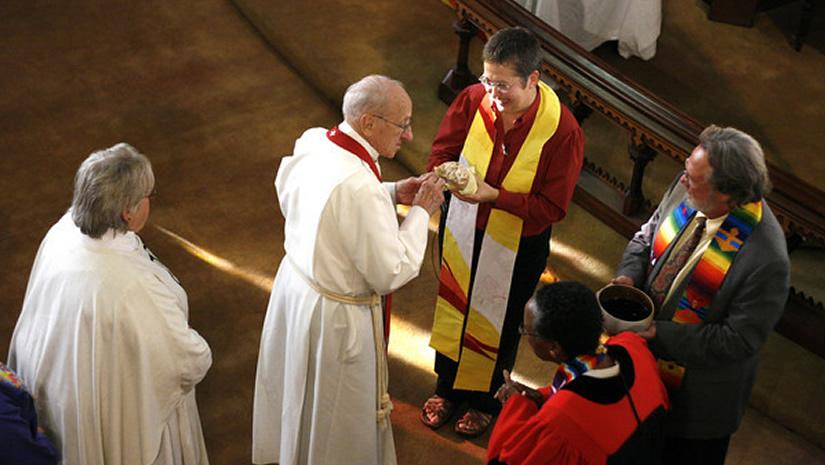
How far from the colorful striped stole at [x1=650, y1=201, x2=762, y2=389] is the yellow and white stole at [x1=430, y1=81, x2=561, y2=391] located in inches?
24.2

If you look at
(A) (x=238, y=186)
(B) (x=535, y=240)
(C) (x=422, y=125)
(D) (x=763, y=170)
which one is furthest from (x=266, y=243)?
(D) (x=763, y=170)

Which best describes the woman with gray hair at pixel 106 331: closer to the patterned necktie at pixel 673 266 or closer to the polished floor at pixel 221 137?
the polished floor at pixel 221 137

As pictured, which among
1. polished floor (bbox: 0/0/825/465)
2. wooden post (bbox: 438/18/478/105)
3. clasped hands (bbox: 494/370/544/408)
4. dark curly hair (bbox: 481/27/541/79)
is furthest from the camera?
wooden post (bbox: 438/18/478/105)

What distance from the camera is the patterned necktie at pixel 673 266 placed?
3496mm

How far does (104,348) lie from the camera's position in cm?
358

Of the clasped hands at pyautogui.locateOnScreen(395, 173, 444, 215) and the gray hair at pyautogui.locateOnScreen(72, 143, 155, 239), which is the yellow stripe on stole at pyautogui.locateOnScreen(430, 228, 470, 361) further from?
the gray hair at pyautogui.locateOnScreen(72, 143, 155, 239)

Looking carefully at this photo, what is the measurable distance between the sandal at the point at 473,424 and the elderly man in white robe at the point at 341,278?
0.45 meters

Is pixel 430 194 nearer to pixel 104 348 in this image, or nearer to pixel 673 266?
pixel 673 266

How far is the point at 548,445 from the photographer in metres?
3.02

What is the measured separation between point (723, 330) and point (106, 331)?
2.00 metres

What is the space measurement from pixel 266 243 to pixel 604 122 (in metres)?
2.14

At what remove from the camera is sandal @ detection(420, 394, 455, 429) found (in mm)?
4738

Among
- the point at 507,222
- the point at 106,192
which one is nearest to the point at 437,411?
the point at 507,222

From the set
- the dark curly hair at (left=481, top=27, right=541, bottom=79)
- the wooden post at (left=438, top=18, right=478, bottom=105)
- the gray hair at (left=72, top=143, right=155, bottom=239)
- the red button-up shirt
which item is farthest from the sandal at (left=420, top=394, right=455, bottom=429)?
the wooden post at (left=438, top=18, right=478, bottom=105)
